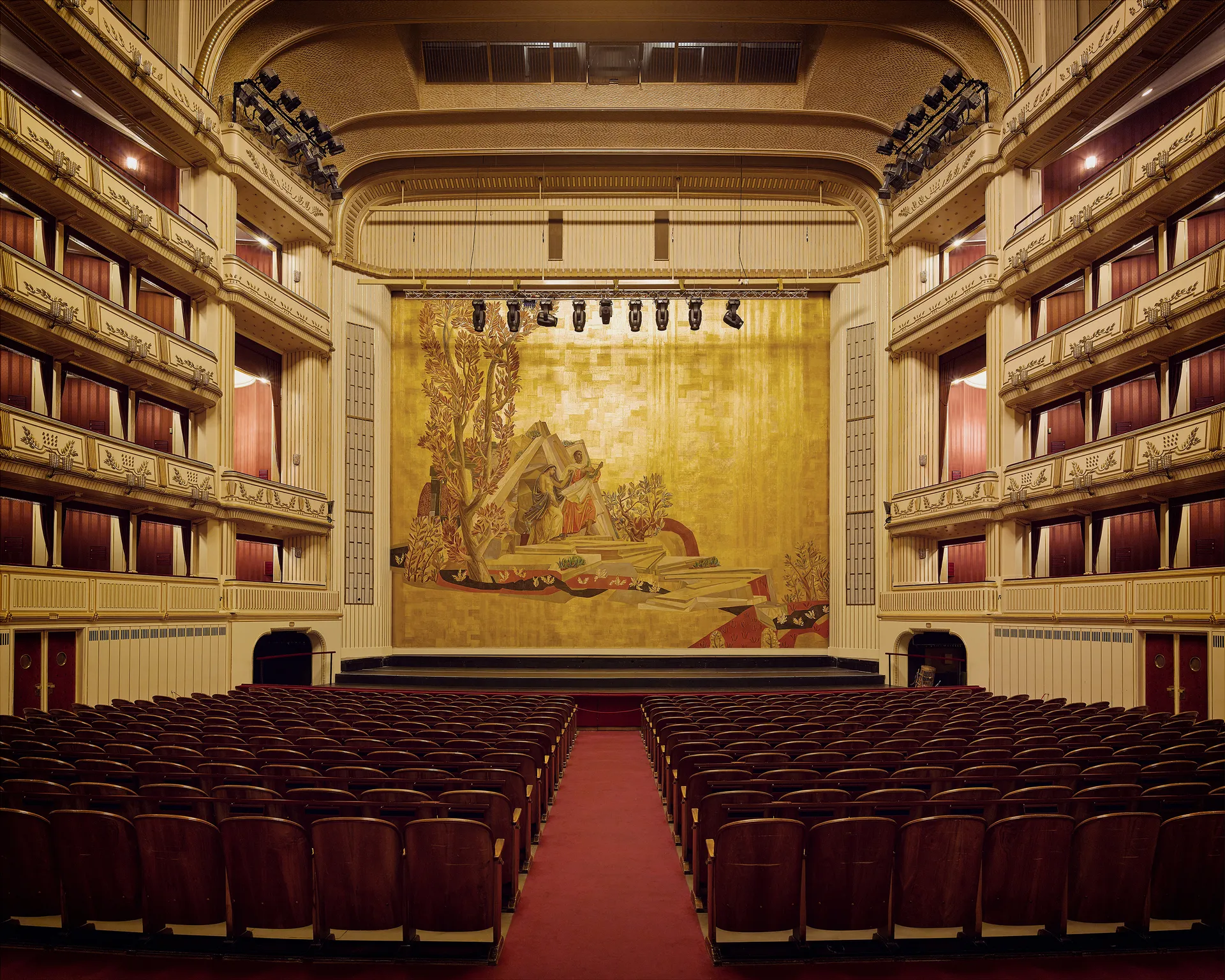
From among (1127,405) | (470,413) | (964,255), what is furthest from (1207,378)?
(470,413)

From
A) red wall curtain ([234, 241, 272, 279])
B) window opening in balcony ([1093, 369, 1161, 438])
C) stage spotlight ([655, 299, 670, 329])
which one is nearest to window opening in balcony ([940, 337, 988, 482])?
window opening in balcony ([1093, 369, 1161, 438])

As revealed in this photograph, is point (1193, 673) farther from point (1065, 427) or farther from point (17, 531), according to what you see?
point (17, 531)

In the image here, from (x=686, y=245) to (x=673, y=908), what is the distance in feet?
53.2

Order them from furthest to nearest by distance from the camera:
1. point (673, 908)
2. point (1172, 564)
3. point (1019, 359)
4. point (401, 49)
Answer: point (401, 49) → point (1019, 359) → point (1172, 564) → point (673, 908)

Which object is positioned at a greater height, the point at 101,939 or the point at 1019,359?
the point at 1019,359

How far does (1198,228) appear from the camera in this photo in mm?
11773

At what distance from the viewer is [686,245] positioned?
1892 cm

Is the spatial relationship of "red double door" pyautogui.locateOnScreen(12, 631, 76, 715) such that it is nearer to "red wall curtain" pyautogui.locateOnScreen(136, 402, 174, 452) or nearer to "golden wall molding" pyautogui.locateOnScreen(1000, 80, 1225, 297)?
"red wall curtain" pyautogui.locateOnScreen(136, 402, 174, 452)

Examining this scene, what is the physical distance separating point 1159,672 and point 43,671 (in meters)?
13.2

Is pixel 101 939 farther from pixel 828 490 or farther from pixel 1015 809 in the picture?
pixel 828 490

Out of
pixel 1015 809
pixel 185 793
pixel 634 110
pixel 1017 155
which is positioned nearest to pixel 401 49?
pixel 634 110

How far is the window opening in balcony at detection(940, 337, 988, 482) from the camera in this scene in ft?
55.2

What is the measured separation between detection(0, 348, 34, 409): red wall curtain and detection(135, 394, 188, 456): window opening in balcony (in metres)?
2.08

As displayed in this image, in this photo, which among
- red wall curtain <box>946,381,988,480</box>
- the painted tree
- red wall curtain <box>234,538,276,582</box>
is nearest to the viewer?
red wall curtain <box>234,538,276,582</box>
